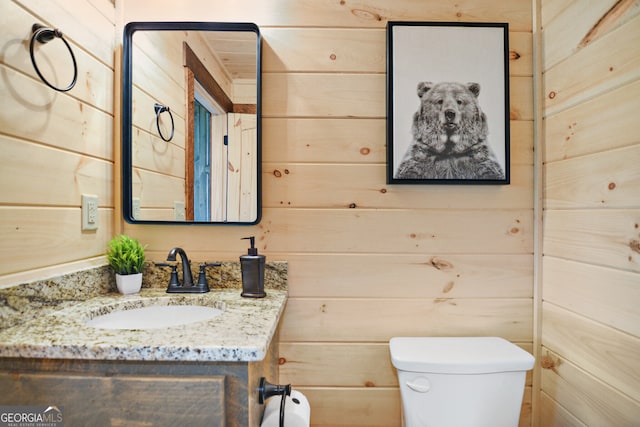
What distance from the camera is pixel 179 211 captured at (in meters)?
1.33

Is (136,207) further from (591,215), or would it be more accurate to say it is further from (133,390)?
(591,215)

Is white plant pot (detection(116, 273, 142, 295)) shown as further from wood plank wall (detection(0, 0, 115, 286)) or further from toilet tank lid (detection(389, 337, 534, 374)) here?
toilet tank lid (detection(389, 337, 534, 374))

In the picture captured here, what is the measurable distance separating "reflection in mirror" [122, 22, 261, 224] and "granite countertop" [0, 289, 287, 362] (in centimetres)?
45

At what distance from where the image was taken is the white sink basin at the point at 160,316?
1.09 m

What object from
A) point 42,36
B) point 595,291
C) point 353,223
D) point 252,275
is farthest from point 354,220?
point 42,36

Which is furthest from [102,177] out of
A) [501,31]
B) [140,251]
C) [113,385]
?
[501,31]

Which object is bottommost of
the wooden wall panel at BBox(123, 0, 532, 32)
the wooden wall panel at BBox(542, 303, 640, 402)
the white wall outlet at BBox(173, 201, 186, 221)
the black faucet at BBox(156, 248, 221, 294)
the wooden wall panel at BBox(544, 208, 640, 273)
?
the wooden wall panel at BBox(542, 303, 640, 402)

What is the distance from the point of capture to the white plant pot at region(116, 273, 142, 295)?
123cm

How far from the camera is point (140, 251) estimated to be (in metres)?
1.27

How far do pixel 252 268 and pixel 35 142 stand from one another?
66cm

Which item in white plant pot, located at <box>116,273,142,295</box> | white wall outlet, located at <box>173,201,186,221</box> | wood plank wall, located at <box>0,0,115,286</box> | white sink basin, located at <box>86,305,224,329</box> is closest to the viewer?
wood plank wall, located at <box>0,0,115,286</box>

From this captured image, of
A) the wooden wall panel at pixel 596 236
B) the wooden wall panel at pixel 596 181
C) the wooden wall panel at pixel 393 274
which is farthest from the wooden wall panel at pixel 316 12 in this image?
the wooden wall panel at pixel 393 274

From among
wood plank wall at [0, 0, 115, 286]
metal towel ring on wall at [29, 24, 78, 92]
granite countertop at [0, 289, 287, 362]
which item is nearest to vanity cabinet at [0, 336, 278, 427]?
granite countertop at [0, 289, 287, 362]

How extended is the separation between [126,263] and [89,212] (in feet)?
0.64
